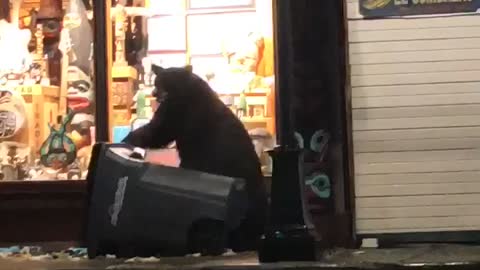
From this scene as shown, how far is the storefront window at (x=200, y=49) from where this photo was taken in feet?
19.5

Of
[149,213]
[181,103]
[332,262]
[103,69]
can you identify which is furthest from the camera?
[103,69]

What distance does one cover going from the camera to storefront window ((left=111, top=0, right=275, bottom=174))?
5953 millimetres

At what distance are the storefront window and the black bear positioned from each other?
1.48 feet

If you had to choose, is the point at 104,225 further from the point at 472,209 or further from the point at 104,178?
the point at 472,209

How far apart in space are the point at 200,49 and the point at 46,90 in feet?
3.21

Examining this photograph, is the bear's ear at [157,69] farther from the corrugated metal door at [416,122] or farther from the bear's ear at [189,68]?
the corrugated metal door at [416,122]

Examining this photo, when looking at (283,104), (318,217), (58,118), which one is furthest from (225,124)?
(58,118)

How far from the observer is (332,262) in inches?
169

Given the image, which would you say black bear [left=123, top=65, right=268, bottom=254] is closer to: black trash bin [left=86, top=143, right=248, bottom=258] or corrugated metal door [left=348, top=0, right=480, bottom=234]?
black trash bin [left=86, top=143, right=248, bottom=258]

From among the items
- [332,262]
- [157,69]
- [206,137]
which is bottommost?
[332,262]

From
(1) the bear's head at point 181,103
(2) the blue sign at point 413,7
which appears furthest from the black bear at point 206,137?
(2) the blue sign at point 413,7

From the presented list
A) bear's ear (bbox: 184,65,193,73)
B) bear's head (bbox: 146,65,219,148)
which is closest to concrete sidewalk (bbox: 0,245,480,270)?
bear's head (bbox: 146,65,219,148)

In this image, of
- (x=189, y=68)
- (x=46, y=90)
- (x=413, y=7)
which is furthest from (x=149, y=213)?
(x=413, y=7)

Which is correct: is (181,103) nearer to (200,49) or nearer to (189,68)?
(189,68)
